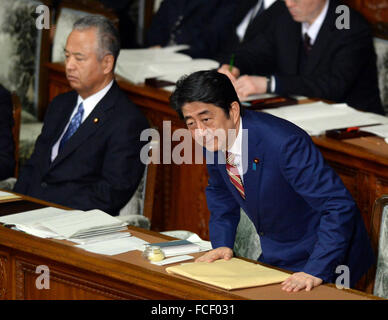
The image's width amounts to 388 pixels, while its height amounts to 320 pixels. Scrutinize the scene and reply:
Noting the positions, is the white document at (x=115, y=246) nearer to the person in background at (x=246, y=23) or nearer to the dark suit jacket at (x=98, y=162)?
the dark suit jacket at (x=98, y=162)

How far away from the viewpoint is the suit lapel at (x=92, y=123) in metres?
3.83

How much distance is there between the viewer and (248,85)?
4594mm

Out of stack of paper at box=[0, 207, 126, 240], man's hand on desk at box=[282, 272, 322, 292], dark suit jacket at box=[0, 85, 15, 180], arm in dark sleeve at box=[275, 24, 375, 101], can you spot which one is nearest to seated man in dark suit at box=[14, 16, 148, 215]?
dark suit jacket at box=[0, 85, 15, 180]

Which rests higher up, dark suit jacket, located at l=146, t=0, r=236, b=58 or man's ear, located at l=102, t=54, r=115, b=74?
dark suit jacket, located at l=146, t=0, r=236, b=58

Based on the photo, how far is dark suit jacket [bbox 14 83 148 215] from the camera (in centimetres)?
373

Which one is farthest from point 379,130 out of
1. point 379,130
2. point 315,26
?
point 315,26

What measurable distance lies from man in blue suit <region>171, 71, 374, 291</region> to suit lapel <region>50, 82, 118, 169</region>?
0.86m

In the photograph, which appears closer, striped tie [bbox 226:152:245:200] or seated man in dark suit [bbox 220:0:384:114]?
striped tie [bbox 226:152:245:200]

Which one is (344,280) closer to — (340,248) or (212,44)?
(340,248)

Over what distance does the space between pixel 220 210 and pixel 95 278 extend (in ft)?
1.97

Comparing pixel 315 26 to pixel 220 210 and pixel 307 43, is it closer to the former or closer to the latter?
pixel 307 43

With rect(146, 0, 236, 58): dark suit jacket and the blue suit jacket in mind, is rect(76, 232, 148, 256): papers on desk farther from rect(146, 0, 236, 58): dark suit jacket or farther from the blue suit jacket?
rect(146, 0, 236, 58): dark suit jacket

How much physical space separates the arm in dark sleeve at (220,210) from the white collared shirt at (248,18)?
2642mm

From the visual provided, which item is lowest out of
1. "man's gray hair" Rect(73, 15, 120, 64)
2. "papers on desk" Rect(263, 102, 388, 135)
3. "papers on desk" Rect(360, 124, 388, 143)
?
"papers on desk" Rect(360, 124, 388, 143)
